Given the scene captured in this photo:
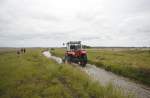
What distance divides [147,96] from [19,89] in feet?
26.2

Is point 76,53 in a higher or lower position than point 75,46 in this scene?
lower

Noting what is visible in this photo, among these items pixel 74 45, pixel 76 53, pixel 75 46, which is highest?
pixel 74 45

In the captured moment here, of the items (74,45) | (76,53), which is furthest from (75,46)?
(76,53)

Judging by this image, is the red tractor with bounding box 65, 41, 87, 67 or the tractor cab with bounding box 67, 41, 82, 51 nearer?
the red tractor with bounding box 65, 41, 87, 67

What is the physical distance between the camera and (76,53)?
2244cm

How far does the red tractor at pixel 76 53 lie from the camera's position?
21.9 metres

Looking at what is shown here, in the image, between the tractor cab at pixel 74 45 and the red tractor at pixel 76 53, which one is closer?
the red tractor at pixel 76 53

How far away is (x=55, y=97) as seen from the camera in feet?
24.7

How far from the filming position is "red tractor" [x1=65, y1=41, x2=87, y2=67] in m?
21.9

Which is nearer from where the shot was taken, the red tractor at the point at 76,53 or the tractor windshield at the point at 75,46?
the red tractor at the point at 76,53

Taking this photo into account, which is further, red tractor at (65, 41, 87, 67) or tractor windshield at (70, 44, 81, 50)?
tractor windshield at (70, 44, 81, 50)

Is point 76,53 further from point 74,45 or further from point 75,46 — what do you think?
point 74,45

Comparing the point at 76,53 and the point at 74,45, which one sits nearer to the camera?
the point at 76,53

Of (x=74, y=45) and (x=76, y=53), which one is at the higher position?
(x=74, y=45)
